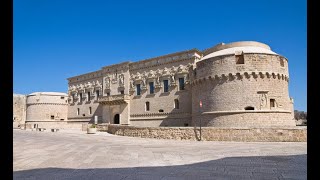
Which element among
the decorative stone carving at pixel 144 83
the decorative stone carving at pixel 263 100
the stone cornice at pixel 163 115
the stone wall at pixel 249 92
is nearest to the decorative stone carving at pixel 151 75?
the decorative stone carving at pixel 144 83

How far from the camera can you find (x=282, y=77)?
20.9 meters

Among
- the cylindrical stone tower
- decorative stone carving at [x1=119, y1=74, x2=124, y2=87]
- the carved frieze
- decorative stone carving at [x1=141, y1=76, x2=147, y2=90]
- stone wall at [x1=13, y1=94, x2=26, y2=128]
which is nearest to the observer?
decorative stone carving at [x1=141, y1=76, x2=147, y2=90]

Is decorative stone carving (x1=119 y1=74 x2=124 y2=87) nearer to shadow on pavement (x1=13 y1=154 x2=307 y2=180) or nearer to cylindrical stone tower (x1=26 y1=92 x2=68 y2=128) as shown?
cylindrical stone tower (x1=26 y1=92 x2=68 y2=128)

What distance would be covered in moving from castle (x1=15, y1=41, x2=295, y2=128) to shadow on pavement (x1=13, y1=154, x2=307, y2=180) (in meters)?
9.51

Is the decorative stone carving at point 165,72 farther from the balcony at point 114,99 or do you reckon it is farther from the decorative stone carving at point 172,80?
the balcony at point 114,99

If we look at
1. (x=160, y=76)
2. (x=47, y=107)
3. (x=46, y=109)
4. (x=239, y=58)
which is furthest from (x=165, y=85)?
(x=46, y=109)

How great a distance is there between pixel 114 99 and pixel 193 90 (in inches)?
527

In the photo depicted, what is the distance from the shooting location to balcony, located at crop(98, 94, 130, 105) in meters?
32.4

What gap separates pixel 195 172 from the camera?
6.33 m

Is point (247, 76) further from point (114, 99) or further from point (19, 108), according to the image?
point (19, 108)

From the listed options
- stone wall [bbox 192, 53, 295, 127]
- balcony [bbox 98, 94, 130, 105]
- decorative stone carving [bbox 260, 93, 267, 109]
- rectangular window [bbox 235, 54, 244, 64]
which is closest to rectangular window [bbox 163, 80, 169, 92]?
balcony [bbox 98, 94, 130, 105]

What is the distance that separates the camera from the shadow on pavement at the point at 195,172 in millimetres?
5871
